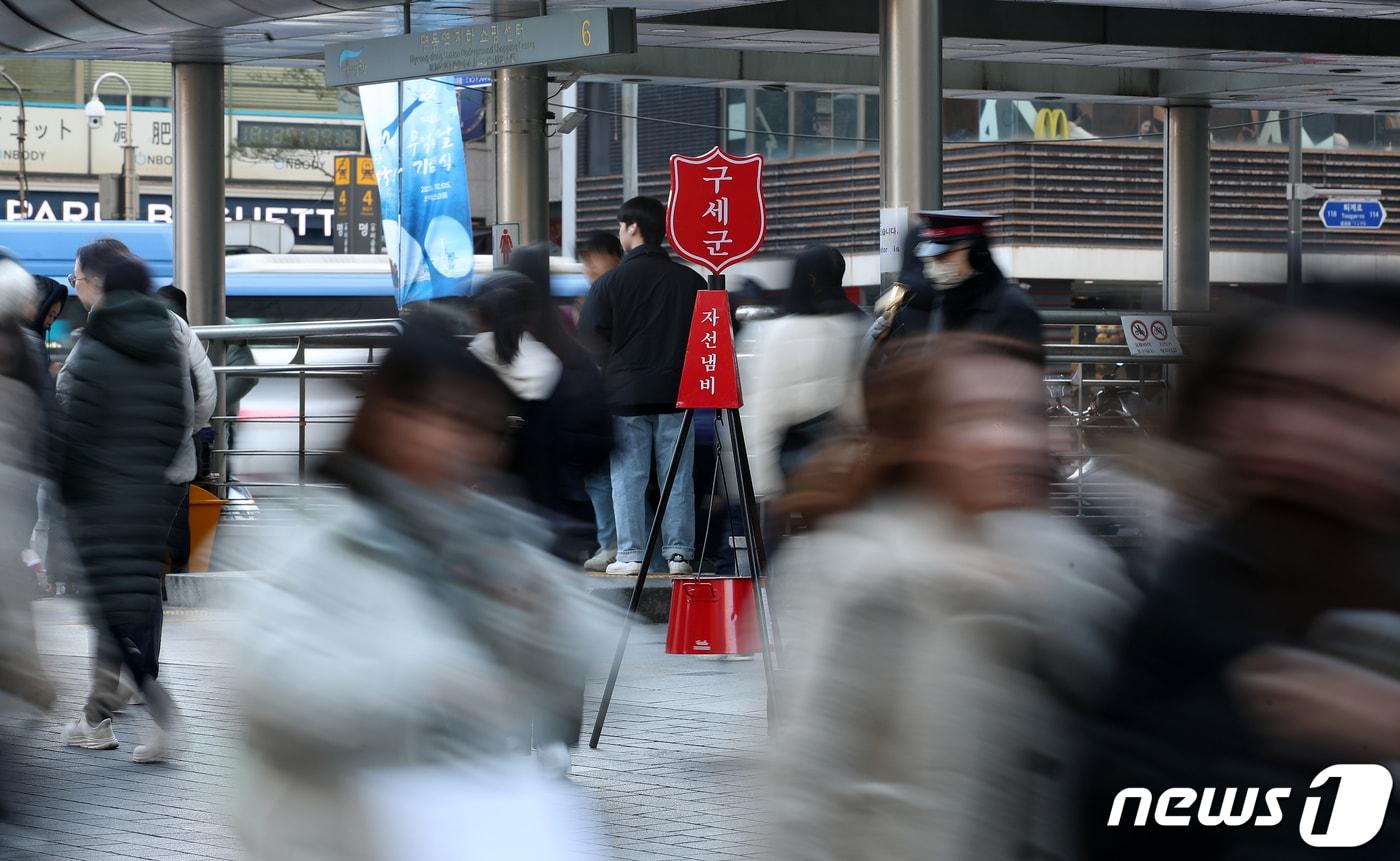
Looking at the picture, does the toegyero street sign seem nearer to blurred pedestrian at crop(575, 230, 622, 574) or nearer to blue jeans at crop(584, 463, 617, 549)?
blurred pedestrian at crop(575, 230, 622, 574)

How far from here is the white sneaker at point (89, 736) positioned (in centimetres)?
845

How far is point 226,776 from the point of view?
308 inches

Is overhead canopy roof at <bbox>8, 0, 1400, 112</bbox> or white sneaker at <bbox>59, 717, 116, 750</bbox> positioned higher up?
overhead canopy roof at <bbox>8, 0, 1400, 112</bbox>

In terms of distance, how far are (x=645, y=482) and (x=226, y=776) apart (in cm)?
426

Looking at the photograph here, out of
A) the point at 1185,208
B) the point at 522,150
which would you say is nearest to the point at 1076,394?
the point at 522,150

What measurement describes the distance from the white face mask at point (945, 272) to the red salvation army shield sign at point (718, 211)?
2664 millimetres

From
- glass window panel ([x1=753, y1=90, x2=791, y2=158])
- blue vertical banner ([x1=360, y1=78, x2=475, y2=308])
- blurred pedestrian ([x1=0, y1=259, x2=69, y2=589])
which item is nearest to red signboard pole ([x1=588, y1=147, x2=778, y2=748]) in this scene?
blurred pedestrian ([x1=0, y1=259, x2=69, y2=589])

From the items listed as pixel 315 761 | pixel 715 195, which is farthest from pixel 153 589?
pixel 315 761

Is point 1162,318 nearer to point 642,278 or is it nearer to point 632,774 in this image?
point 642,278

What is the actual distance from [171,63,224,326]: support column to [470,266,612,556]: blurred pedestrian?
1222 cm

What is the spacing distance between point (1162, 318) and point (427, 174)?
6.44 m

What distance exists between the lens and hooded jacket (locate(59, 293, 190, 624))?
7.62 m

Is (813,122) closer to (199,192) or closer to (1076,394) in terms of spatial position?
(199,192)

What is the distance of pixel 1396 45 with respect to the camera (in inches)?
825
